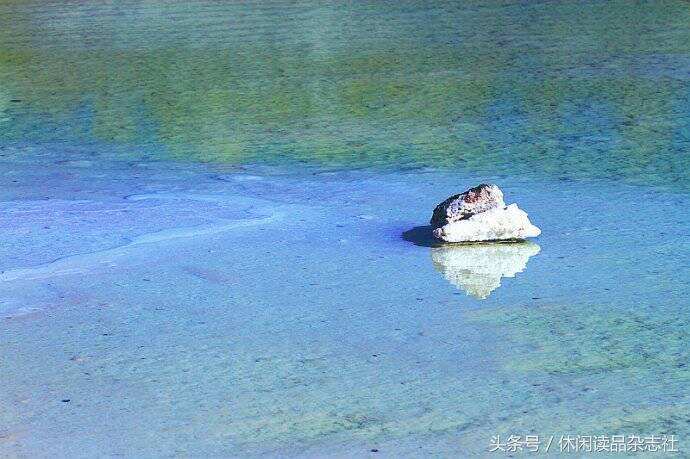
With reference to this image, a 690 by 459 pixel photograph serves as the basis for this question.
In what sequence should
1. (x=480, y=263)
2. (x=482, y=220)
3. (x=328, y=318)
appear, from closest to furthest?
(x=328, y=318)
(x=480, y=263)
(x=482, y=220)

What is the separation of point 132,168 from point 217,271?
4.30ft

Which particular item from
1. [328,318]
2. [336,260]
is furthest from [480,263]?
[328,318]

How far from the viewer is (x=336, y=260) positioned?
3363 mm

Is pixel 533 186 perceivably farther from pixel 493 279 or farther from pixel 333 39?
pixel 333 39

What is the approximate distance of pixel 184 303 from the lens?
3.08 metres

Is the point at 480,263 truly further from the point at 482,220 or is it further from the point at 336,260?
the point at 336,260

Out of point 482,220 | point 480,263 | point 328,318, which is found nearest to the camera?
point 328,318

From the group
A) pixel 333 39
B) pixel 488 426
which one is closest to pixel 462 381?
pixel 488 426

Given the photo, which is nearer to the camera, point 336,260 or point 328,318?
point 328,318

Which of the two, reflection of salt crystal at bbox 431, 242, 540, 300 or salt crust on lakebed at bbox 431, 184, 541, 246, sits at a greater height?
salt crust on lakebed at bbox 431, 184, 541, 246

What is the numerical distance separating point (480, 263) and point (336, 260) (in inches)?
15.0

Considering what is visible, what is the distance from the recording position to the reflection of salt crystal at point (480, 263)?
3.15 m

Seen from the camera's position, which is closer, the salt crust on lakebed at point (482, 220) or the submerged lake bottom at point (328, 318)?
the submerged lake bottom at point (328, 318)

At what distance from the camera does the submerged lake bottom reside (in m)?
2.37
